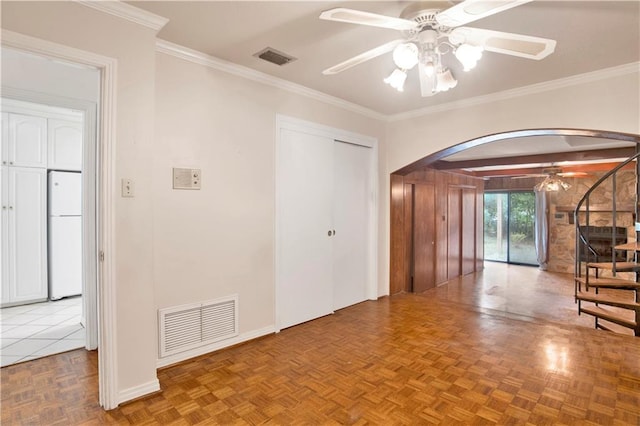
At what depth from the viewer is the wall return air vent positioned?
2.63 meters

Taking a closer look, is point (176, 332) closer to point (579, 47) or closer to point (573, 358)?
point (573, 358)

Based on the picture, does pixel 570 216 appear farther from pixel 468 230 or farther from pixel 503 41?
pixel 503 41

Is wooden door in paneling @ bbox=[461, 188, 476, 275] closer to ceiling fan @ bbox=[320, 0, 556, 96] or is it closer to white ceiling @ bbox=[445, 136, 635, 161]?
white ceiling @ bbox=[445, 136, 635, 161]

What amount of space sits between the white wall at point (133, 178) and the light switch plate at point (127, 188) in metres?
0.03

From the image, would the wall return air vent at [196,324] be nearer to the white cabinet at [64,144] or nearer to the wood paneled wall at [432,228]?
the wood paneled wall at [432,228]

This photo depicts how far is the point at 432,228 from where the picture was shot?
5.80 metres

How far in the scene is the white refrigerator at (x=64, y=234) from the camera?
441 centimetres

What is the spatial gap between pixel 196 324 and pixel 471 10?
111 inches

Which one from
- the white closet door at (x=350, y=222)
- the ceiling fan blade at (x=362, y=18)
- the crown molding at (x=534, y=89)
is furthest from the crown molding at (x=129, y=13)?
the crown molding at (x=534, y=89)

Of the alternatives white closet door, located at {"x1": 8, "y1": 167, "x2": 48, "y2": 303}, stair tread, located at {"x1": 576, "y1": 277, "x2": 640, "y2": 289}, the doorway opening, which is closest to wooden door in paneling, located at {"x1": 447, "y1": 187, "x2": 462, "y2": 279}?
stair tread, located at {"x1": 576, "y1": 277, "x2": 640, "y2": 289}

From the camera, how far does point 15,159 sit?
418 centimetres

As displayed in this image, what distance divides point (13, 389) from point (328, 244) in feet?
9.46

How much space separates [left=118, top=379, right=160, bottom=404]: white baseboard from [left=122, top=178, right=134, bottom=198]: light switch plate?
126cm

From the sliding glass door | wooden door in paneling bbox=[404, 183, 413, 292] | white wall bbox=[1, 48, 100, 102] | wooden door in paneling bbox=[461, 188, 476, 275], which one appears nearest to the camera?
white wall bbox=[1, 48, 100, 102]
